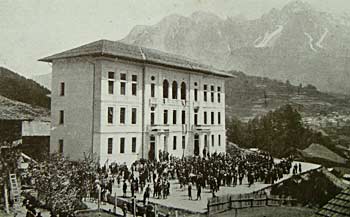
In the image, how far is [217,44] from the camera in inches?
384

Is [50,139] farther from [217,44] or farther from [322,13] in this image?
[322,13]

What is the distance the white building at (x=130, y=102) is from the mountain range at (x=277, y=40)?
1302 mm

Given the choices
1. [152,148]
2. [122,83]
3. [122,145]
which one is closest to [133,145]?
[122,145]

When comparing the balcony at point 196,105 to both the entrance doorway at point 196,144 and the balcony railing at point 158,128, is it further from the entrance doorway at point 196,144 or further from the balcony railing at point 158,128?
the balcony railing at point 158,128

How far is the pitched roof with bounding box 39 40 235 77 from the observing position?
10.4 meters

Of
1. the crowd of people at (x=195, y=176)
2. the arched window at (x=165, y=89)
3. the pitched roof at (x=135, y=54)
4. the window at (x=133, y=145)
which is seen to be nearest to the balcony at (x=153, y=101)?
the arched window at (x=165, y=89)

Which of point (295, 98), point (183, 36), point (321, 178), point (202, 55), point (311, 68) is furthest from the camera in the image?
point (202, 55)

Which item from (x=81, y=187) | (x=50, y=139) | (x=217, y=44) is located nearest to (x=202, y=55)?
(x=217, y=44)

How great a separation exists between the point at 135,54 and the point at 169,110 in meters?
2.66

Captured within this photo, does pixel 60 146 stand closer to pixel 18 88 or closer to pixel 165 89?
pixel 18 88

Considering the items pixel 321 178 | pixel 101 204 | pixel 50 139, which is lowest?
pixel 101 204

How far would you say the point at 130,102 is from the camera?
12148mm

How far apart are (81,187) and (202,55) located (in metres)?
5.82

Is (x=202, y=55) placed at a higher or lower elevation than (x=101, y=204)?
higher
